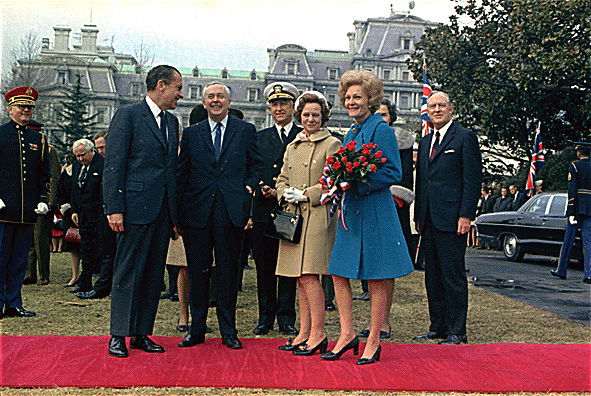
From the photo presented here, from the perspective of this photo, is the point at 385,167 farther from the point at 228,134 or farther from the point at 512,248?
the point at 512,248

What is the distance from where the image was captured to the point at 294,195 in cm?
576

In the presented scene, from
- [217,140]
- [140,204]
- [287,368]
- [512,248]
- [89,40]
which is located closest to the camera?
[287,368]

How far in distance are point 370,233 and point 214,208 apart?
1366 mm

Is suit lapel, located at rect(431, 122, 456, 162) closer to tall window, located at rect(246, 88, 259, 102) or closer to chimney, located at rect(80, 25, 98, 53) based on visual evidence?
chimney, located at rect(80, 25, 98, 53)

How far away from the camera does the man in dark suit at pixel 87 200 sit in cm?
932

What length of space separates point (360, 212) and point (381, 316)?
0.81m

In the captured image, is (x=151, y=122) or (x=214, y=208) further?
(x=214, y=208)

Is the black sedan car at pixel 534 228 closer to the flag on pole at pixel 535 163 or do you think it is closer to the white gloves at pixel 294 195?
the flag on pole at pixel 535 163

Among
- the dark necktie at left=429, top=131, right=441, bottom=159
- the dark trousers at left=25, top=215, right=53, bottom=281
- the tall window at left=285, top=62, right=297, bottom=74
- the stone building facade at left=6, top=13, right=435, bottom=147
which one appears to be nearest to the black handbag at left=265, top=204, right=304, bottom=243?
the dark necktie at left=429, top=131, right=441, bottom=159

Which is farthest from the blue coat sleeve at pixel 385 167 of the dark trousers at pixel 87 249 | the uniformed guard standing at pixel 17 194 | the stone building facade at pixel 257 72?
the stone building facade at pixel 257 72

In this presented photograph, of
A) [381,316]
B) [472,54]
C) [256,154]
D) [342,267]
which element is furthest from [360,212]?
[472,54]

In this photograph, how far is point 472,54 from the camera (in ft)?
81.6

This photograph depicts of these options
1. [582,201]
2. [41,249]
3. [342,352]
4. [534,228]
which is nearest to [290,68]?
[534,228]

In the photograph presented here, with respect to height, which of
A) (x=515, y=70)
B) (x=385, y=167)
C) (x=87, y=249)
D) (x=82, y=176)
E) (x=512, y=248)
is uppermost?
(x=515, y=70)
